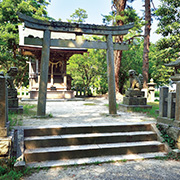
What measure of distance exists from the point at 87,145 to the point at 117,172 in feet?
3.76

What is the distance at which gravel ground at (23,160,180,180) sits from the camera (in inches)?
127

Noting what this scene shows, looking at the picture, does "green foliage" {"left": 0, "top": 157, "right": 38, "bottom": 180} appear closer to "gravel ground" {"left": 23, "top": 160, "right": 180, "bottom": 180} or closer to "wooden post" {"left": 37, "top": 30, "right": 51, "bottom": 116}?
Answer: "gravel ground" {"left": 23, "top": 160, "right": 180, "bottom": 180}

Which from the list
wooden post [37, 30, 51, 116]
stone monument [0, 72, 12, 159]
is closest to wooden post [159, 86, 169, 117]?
wooden post [37, 30, 51, 116]

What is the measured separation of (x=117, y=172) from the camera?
343 centimetres

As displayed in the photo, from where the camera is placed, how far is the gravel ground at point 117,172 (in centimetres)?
323

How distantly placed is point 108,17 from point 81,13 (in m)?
Answer: 11.5

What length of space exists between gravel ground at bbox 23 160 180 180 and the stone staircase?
23 cm

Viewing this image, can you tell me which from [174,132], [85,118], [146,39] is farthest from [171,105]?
[146,39]

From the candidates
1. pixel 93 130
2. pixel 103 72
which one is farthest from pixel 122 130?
pixel 103 72

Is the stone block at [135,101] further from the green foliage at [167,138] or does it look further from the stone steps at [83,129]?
the green foliage at [167,138]

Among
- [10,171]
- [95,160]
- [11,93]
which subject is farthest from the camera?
[11,93]

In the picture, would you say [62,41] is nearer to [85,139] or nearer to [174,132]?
[85,139]

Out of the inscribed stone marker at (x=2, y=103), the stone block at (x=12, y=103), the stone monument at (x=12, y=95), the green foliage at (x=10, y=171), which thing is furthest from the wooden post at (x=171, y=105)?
the stone block at (x=12, y=103)

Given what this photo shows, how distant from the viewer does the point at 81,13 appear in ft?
78.8
